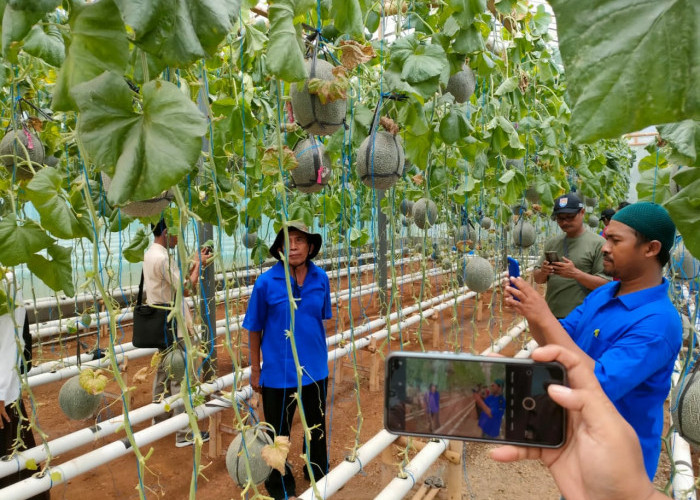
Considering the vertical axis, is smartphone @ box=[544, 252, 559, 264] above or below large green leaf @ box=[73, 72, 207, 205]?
below

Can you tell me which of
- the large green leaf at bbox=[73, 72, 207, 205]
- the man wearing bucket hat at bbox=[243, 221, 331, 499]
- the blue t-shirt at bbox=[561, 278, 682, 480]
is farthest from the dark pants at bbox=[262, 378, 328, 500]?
the large green leaf at bbox=[73, 72, 207, 205]

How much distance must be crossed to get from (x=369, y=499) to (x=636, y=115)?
2.82 metres

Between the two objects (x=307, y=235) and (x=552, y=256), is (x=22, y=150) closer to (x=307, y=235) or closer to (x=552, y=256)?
(x=307, y=235)

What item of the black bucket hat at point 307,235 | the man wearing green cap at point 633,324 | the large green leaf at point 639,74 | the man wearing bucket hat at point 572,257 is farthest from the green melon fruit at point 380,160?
the man wearing bucket hat at point 572,257

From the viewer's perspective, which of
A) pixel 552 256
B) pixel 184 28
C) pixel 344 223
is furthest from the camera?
pixel 552 256

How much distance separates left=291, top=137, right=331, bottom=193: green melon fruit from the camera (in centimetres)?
173

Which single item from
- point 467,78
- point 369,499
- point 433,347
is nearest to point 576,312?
point 467,78

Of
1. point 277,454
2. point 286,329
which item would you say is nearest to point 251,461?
point 277,454

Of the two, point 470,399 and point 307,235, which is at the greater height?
point 307,235

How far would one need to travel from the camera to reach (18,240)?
3.95 feet

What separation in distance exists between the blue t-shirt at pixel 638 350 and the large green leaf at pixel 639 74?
49.5 inches

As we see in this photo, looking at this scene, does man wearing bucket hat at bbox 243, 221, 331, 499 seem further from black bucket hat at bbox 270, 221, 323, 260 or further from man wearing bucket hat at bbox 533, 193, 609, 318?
man wearing bucket hat at bbox 533, 193, 609, 318

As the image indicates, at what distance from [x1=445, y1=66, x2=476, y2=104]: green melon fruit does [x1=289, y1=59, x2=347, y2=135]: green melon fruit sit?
19.0 inches

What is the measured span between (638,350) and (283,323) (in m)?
1.49
